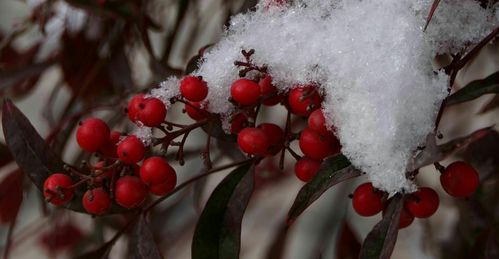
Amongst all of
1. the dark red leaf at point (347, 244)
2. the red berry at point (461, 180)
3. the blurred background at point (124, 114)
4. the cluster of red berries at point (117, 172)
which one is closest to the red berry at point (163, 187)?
the cluster of red berries at point (117, 172)

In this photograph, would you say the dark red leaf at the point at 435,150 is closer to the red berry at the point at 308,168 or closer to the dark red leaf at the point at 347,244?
the red berry at the point at 308,168

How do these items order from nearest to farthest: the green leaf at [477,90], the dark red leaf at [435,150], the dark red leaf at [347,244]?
the dark red leaf at [435,150] → the green leaf at [477,90] → the dark red leaf at [347,244]

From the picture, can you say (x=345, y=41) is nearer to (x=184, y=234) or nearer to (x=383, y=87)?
(x=383, y=87)

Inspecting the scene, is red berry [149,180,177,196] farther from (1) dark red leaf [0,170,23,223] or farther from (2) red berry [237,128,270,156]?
(1) dark red leaf [0,170,23,223]

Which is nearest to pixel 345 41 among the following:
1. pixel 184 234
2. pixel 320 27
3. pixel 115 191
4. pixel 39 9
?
pixel 320 27

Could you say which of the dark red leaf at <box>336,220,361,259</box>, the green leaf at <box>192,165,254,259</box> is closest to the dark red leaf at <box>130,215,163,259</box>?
the green leaf at <box>192,165,254,259</box>
